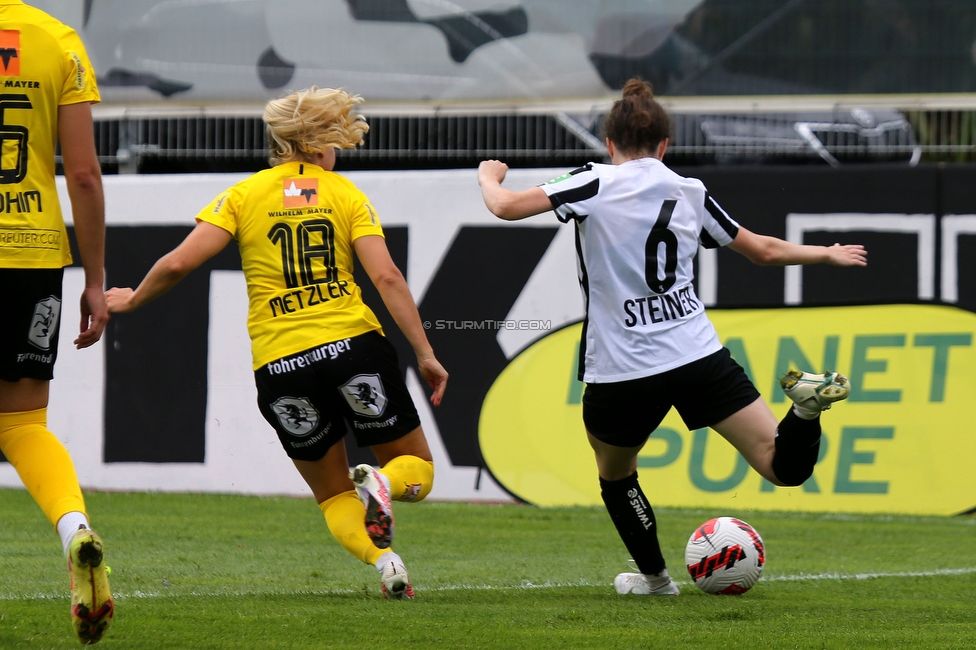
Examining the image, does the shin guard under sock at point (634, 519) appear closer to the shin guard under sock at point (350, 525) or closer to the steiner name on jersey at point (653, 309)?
the steiner name on jersey at point (653, 309)

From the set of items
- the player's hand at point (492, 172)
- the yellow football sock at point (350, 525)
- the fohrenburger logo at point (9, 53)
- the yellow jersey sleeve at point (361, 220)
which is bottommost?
the yellow football sock at point (350, 525)

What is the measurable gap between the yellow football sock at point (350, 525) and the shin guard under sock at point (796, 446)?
4.67 ft

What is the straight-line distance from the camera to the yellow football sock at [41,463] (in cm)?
366

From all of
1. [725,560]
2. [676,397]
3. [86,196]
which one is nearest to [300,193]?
[86,196]

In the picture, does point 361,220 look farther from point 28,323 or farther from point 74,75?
point 28,323

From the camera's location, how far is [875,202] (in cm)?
870

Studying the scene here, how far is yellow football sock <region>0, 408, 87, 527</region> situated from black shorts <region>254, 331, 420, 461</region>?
899 millimetres

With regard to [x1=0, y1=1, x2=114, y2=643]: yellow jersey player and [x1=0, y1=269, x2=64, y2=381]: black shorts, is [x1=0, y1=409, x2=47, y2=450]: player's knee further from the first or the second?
[x1=0, y1=269, x2=64, y2=381]: black shorts

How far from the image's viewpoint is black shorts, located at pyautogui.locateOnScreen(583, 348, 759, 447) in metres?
4.54

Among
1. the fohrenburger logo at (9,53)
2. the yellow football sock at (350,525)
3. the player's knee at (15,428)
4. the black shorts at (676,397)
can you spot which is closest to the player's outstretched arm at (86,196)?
the fohrenburger logo at (9,53)

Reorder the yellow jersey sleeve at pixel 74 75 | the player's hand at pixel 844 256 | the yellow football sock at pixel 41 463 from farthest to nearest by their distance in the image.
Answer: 1. the player's hand at pixel 844 256
2. the yellow jersey sleeve at pixel 74 75
3. the yellow football sock at pixel 41 463

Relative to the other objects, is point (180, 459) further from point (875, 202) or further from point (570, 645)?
point (570, 645)

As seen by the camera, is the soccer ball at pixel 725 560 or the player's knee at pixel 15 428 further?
the soccer ball at pixel 725 560

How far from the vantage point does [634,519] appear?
4883mm
